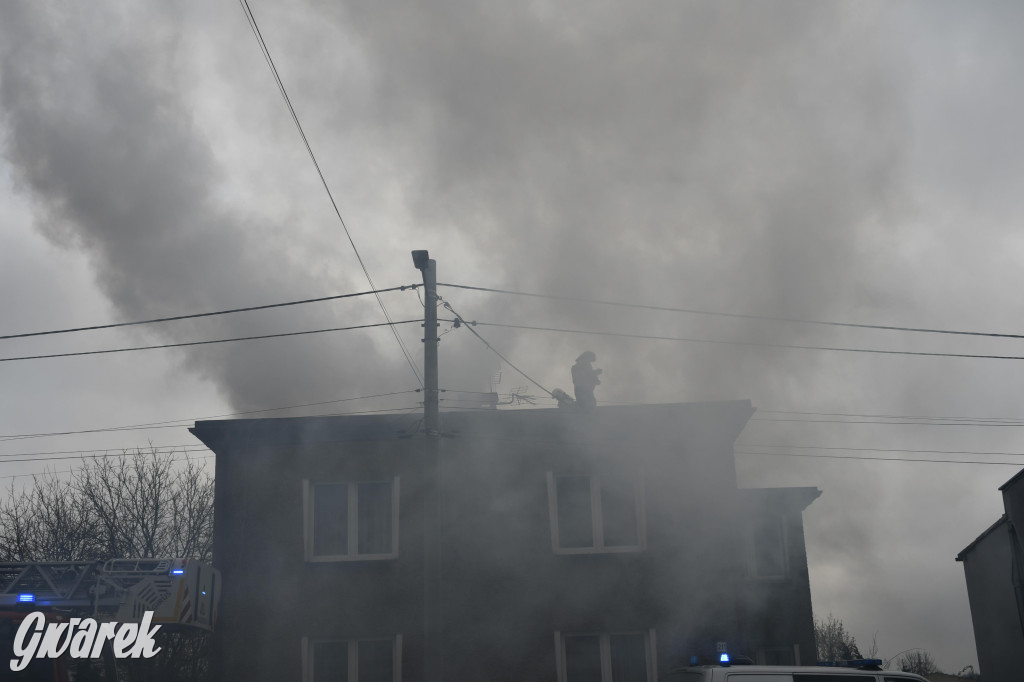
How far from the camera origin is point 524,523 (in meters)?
12.9

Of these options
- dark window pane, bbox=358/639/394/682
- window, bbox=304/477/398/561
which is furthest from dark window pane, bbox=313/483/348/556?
dark window pane, bbox=358/639/394/682

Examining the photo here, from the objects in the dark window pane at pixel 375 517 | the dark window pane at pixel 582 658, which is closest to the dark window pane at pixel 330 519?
the dark window pane at pixel 375 517

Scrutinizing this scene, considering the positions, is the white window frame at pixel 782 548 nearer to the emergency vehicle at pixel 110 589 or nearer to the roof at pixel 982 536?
the roof at pixel 982 536

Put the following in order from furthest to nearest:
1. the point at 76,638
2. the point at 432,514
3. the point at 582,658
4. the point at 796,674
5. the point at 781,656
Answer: the point at 781,656
the point at 582,658
the point at 76,638
the point at 432,514
the point at 796,674

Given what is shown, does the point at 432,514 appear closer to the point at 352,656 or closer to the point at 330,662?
the point at 352,656

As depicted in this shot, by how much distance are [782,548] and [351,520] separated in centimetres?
645

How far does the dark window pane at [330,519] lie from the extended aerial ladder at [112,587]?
210 centimetres

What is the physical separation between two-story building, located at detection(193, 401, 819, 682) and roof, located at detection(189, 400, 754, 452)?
0.9 inches

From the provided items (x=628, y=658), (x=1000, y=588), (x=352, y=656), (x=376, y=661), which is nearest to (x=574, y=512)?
(x=628, y=658)

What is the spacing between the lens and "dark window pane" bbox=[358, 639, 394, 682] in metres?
12.3

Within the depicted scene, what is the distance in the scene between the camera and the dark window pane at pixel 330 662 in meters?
12.3

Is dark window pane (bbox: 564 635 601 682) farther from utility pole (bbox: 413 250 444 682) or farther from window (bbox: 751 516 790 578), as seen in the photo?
utility pole (bbox: 413 250 444 682)

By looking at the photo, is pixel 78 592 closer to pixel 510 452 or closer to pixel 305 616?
pixel 305 616

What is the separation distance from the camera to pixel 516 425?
43.4 feet
